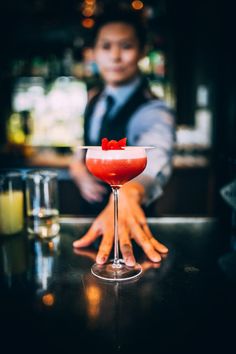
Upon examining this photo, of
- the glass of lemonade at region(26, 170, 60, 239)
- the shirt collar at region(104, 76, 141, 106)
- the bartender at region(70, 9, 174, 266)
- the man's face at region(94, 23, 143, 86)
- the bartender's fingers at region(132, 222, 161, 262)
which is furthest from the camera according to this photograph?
the shirt collar at region(104, 76, 141, 106)

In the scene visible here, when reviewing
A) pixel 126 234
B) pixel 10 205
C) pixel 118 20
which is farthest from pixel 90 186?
pixel 126 234

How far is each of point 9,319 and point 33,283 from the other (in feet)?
0.55

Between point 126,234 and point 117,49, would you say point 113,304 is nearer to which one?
point 126,234

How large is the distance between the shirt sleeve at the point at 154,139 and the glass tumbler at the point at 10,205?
582 mm

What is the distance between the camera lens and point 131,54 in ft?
8.10

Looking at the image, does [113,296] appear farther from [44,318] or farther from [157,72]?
[157,72]

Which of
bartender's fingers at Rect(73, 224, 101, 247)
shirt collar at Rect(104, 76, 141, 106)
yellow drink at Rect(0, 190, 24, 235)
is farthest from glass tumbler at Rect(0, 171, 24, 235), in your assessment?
shirt collar at Rect(104, 76, 141, 106)

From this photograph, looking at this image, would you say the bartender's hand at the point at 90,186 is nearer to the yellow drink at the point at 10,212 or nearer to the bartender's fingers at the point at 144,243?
the yellow drink at the point at 10,212

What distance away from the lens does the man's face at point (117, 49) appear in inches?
95.0

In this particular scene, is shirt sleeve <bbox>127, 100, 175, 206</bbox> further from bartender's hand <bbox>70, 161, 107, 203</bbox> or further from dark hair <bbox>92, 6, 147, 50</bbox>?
dark hair <bbox>92, 6, 147, 50</bbox>

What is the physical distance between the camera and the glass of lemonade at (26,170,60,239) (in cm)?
133

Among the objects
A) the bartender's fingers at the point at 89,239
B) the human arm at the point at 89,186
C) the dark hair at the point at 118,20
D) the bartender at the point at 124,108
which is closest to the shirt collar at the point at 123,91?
the bartender at the point at 124,108

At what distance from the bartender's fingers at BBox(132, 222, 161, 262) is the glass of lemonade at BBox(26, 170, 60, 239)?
342mm

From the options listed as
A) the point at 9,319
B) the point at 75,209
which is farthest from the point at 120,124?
the point at 9,319
